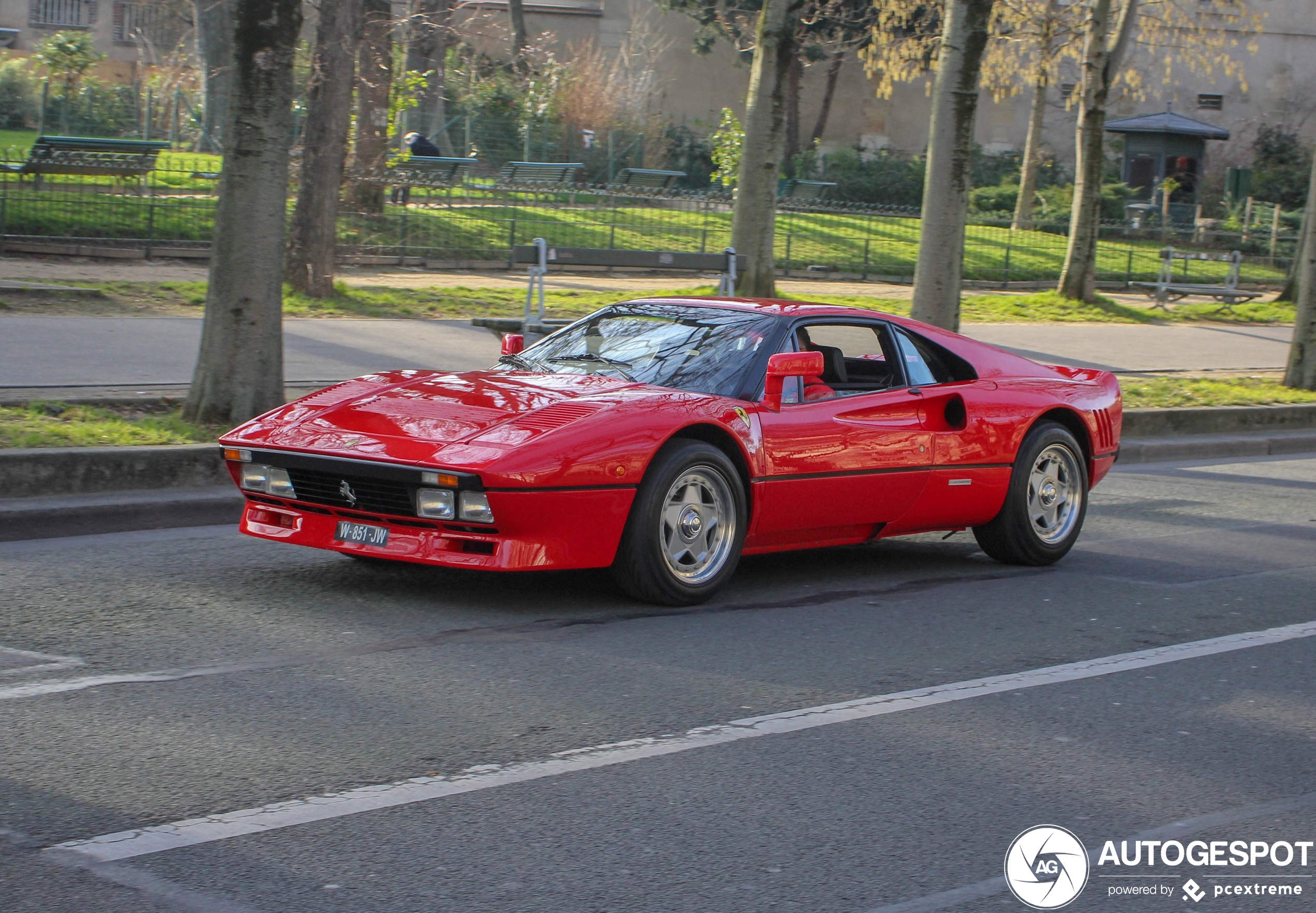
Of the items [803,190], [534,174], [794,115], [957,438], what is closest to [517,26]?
[794,115]

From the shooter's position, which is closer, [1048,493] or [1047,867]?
[1047,867]

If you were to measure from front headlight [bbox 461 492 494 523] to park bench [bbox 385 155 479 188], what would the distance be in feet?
69.6

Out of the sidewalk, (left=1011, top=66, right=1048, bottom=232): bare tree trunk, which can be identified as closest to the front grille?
the sidewalk

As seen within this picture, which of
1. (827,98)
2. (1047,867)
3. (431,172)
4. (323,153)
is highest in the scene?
(827,98)

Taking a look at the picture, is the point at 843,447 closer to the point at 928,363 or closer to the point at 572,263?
the point at 928,363

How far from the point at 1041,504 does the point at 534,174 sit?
73.8 feet

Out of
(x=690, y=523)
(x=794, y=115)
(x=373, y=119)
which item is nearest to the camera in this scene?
(x=690, y=523)

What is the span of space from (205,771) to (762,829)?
1.59 metres

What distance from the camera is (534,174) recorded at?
29453mm

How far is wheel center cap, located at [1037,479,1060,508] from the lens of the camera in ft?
26.9

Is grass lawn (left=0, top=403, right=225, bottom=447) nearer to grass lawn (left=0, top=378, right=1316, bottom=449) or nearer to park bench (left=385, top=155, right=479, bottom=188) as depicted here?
grass lawn (left=0, top=378, right=1316, bottom=449)

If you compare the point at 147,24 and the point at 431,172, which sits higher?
the point at 147,24

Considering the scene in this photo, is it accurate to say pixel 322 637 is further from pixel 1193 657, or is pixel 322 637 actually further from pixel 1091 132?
pixel 1091 132

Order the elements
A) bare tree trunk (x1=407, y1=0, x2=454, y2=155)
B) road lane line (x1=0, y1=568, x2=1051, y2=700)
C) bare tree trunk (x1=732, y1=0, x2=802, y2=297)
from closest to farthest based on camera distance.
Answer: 1. road lane line (x1=0, y1=568, x2=1051, y2=700)
2. bare tree trunk (x1=732, y1=0, x2=802, y2=297)
3. bare tree trunk (x1=407, y1=0, x2=454, y2=155)
